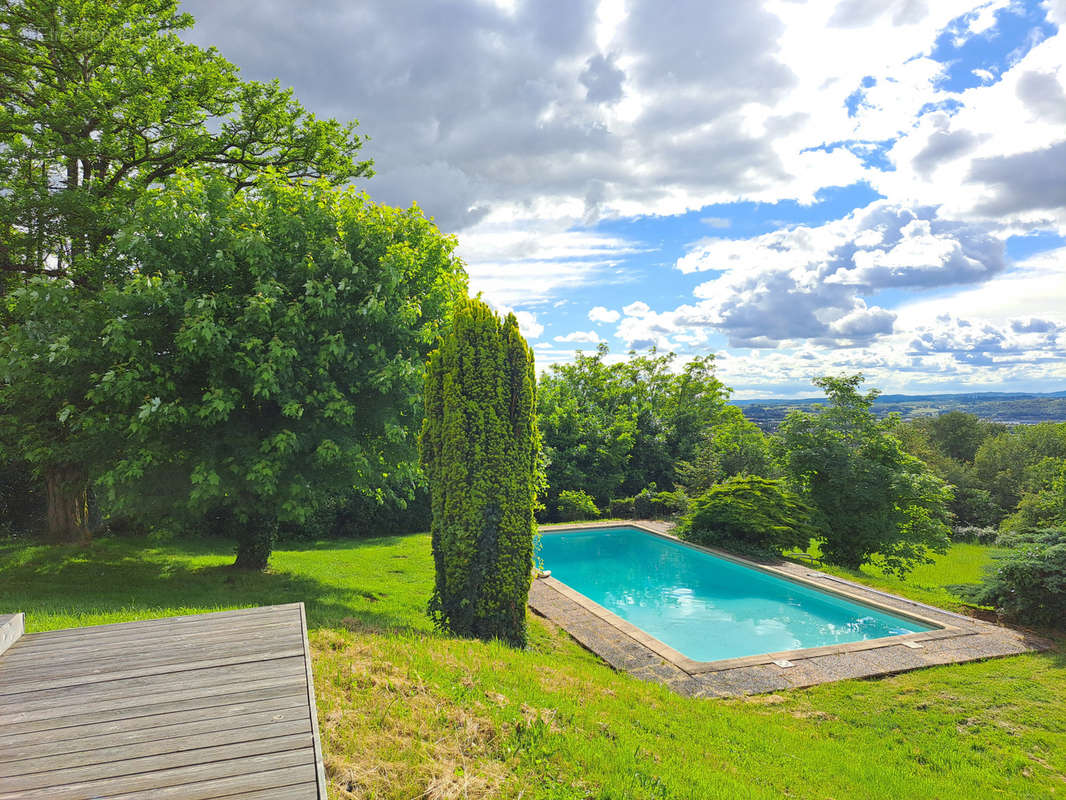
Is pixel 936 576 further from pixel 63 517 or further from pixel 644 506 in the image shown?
pixel 63 517

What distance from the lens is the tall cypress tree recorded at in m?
7.37

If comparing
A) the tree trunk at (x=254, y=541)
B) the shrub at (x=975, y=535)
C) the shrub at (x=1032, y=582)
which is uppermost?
the tree trunk at (x=254, y=541)

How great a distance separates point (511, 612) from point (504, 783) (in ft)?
11.8

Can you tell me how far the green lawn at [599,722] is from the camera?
4.05 metres

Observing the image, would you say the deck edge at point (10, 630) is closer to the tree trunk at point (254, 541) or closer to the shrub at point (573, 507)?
the tree trunk at point (254, 541)

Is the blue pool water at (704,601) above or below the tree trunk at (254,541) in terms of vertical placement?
below

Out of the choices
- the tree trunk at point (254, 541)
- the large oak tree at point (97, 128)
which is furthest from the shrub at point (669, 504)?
the large oak tree at point (97, 128)

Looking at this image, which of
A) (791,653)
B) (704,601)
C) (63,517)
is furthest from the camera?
(704,601)

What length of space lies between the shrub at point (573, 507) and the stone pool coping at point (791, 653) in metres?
10.3

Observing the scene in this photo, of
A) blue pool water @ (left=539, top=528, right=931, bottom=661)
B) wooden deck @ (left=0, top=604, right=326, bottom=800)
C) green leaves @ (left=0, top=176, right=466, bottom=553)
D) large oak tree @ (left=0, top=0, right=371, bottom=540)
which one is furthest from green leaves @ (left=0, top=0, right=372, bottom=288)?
blue pool water @ (left=539, top=528, right=931, bottom=661)

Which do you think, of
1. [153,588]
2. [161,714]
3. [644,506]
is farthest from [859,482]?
[161,714]

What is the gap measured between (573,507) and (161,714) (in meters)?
18.5

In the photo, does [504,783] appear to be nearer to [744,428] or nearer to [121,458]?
[121,458]

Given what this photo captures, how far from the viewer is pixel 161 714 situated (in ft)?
9.64
